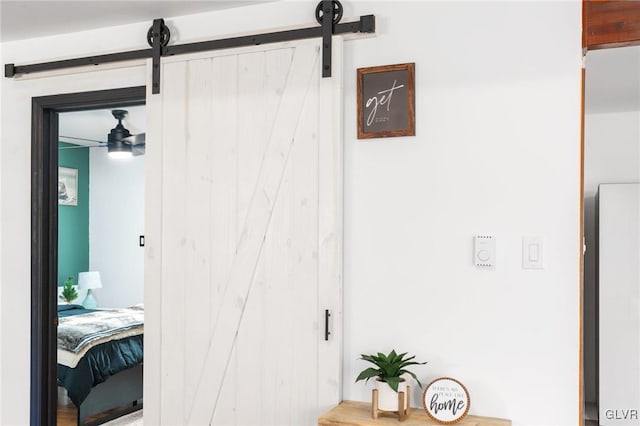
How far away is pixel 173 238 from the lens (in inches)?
110

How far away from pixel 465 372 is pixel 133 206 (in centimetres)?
524

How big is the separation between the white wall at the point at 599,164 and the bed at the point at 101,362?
137 inches

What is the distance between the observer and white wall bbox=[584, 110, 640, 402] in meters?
4.94

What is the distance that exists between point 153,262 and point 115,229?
425cm

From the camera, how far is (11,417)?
320 cm

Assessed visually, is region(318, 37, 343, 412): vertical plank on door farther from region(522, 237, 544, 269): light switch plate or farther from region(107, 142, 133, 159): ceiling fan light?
region(107, 142, 133, 159): ceiling fan light

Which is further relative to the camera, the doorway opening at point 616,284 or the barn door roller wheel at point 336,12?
the doorway opening at point 616,284

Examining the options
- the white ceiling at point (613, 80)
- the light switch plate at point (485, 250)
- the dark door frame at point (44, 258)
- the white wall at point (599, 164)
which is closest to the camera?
the light switch plate at point (485, 250)

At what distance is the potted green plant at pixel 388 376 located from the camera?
2.22 metres

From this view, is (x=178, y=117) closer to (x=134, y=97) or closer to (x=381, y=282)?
(x=134, y=97)

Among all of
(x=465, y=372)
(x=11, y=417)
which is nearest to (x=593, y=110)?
(x=465, y=372)

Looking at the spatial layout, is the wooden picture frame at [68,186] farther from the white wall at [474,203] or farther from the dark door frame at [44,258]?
the white wall at [474,203]

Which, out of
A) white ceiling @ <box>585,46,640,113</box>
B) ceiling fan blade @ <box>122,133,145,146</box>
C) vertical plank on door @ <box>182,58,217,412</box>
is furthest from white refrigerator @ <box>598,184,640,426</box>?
ceiling fan blade @ <box>122,133,145,146</box>

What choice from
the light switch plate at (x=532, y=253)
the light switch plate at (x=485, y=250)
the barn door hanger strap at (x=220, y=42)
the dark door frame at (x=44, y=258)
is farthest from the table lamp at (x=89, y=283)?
the light switch plate at (x=532, y=253)
